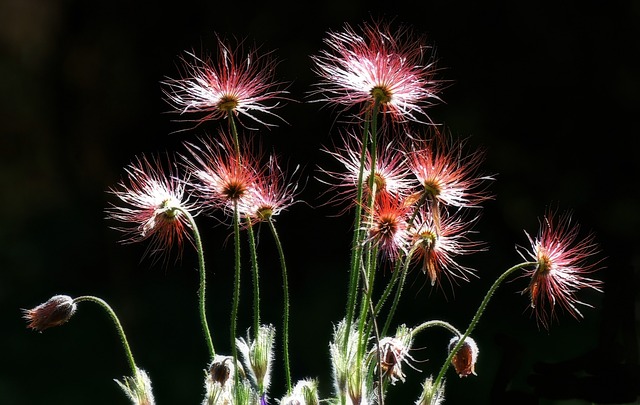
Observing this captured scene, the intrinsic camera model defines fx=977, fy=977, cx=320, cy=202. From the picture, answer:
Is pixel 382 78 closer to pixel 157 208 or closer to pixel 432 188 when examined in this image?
pixel 432 188

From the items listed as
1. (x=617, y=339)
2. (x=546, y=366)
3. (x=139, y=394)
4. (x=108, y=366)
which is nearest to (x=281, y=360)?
(x=108, y=366)

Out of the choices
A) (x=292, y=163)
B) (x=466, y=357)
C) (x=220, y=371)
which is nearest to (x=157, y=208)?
(x=220, y=371)

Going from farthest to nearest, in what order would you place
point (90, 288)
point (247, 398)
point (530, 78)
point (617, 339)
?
point (90, 288)
point (530, 78)
point (617, 339)
point (247, 398)

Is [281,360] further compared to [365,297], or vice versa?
[281,360]

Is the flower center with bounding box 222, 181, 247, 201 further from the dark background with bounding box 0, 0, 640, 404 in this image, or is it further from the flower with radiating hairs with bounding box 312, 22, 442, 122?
the dark background with bounding box 0, 0, 640, 404

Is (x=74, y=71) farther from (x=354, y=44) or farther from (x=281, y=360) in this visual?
(x=354, y=44)
